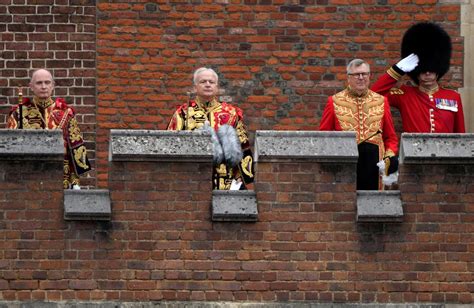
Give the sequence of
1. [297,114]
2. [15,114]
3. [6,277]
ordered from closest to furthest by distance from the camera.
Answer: [6,277], [15,114], [297,114]

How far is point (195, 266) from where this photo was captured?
732 inches

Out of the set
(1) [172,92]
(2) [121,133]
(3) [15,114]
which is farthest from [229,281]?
(1) [172,92]

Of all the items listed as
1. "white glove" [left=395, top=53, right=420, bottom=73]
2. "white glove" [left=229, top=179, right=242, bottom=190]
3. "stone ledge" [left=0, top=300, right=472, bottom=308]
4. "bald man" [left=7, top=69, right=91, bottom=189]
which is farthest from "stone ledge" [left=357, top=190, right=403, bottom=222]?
"white glove" [left=395, top=53, right=420, bottom=73]

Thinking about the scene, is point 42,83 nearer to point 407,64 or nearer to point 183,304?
point 183,304

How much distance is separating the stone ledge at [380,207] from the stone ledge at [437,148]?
0.30 metres

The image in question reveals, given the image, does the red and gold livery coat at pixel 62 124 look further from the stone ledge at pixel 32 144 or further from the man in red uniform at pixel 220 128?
the stone ledge at pixel 32 144

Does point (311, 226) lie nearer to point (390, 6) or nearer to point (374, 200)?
point (374, 200)

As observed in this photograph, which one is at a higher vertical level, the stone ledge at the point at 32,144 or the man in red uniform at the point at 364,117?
the man in red uniform at the point at 364,117

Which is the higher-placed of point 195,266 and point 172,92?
point 172,92

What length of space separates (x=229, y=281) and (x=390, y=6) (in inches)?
198

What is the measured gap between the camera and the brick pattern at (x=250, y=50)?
892 inches

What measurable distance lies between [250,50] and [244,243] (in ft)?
14.4

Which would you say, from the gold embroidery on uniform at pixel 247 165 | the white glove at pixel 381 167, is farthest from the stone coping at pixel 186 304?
the gold embroidery on uniform at pixel 247 165

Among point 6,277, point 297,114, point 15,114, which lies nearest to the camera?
point 6,277
